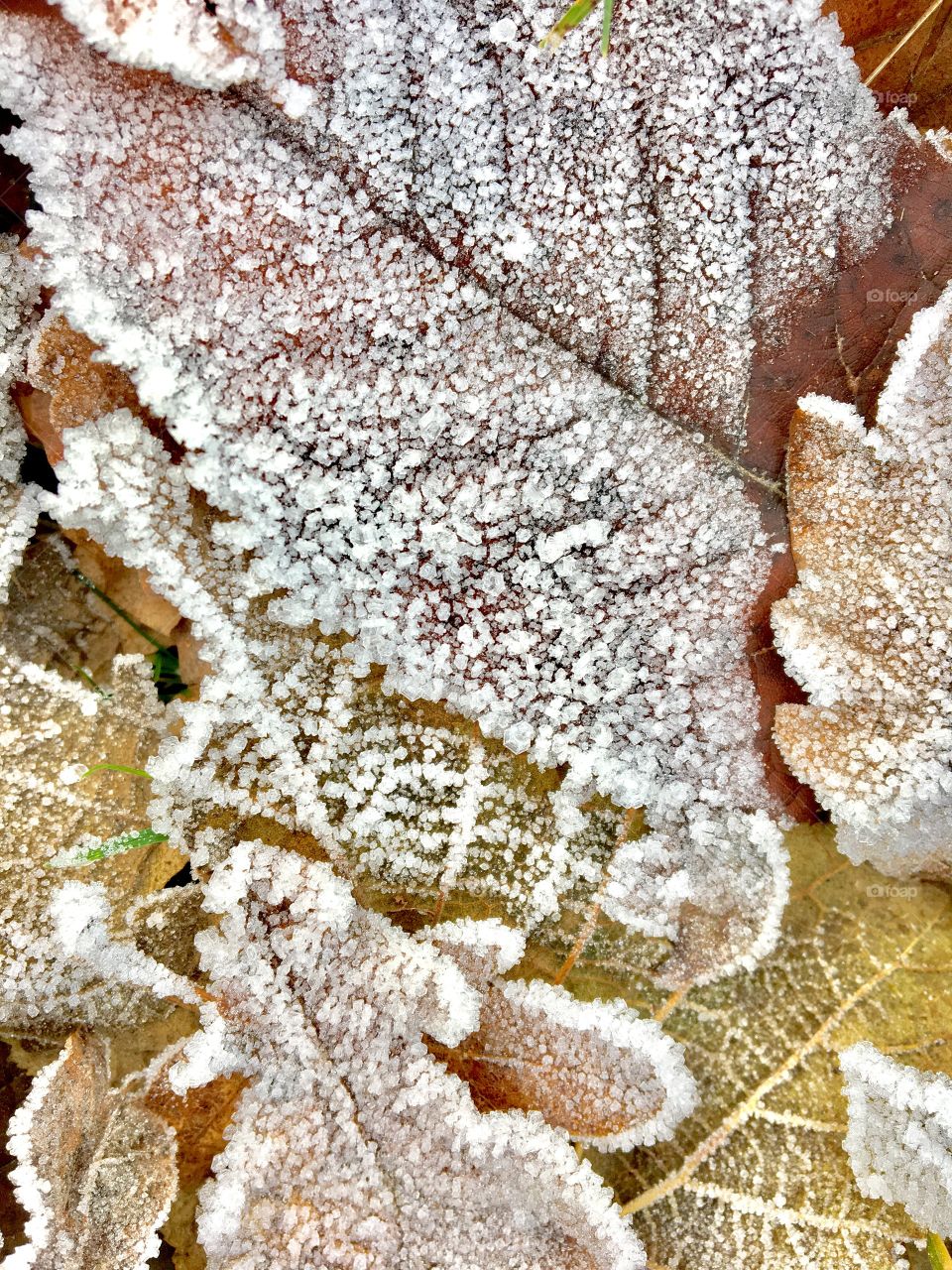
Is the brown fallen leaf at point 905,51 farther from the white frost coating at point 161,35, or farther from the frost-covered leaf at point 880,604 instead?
the white frost coating at point 161,35

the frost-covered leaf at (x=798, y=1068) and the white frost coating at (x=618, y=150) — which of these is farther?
the frost-covered leaf at (x=798, y=1068)

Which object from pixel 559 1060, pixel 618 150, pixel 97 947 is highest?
pixel 618 150

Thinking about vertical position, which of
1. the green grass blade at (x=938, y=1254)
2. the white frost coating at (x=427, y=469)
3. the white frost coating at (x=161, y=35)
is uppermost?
the white frost coating at (x=161, y=35)

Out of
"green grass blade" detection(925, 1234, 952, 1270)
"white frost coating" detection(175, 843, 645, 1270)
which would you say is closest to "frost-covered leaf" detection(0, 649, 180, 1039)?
"white frost coating" detection(175, 843, 645, 1270)

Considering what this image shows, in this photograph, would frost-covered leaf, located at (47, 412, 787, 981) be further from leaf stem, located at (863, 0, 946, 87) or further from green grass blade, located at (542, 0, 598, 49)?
leaf stem, located at (863, 0, 946, 87)

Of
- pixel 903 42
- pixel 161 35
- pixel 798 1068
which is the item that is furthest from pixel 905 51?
pixel 798 1068

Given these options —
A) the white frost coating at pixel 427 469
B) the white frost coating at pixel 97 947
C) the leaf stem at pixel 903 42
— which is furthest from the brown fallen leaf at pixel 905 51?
the white frost coating at pixel 97 947

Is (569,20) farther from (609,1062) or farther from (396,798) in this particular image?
(609,1062)
